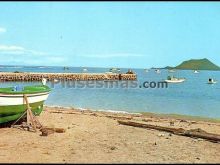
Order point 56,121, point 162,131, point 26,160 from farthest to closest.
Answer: point 56,121, point 162,131, point 26,160

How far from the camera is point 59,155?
37.0 feet

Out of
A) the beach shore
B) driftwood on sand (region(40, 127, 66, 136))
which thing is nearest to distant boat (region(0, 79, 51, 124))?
the beach shore

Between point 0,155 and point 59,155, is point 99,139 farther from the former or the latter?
point 0,155

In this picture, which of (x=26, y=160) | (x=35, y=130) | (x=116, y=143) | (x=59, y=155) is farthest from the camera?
(x=35, y=130)

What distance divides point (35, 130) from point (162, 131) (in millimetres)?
5638

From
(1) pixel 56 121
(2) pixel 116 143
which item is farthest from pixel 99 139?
(1) pixel 56 121

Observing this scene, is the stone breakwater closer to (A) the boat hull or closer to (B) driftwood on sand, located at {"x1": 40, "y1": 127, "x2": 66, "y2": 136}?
(A) the boat hull

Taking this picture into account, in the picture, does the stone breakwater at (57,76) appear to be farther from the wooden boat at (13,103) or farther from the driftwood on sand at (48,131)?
the driftwood on sand at (48,131)

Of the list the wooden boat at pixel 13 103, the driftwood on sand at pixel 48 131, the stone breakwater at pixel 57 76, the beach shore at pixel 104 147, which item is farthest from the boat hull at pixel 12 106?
the stone breakwater at pixel 57 76

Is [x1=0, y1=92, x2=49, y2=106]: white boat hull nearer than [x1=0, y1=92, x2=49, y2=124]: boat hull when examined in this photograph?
Yes

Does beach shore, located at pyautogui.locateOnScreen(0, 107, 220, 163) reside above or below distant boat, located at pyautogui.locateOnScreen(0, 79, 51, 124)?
below

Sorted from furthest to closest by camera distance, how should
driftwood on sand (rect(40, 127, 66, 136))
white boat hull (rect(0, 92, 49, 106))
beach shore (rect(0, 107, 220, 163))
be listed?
white boat hull (rect(0, 92, 49, 106))
driftwood on sand (rect(40, 127, 66, 136))
beach shore (rect(0, 107, 220, 163))

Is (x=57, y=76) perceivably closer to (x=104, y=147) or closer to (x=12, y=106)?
(x=12, y=106)

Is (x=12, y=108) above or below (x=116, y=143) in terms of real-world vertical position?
above
